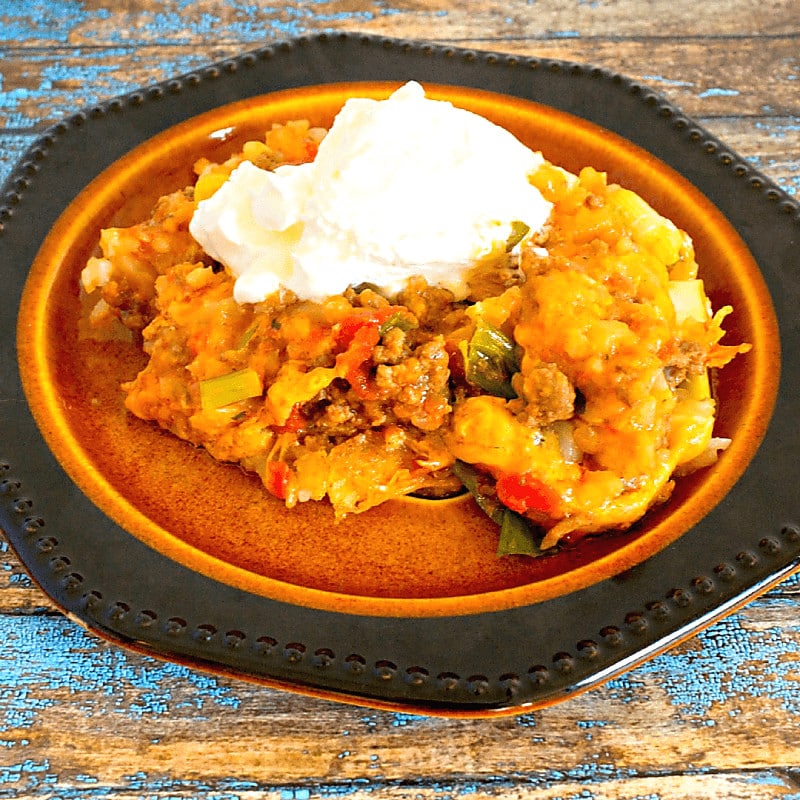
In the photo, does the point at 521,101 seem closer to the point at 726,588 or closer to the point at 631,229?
the point at 631,229

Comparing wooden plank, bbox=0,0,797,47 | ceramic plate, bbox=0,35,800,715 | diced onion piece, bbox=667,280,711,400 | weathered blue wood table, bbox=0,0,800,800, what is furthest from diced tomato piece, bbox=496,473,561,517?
wooden plank, bbox=0,0,797,47

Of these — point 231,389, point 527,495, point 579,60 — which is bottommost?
point 527,495

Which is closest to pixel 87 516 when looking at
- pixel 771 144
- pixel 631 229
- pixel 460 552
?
pixel 460 552

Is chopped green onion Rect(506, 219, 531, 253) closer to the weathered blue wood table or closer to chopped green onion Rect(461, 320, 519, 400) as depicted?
chopped green onion Rect(461, 320, 519, 400)

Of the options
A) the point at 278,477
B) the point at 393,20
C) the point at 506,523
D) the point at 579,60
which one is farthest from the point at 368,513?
the point at 393,20

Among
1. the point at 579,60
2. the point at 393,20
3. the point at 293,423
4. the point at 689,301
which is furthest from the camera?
the point at 393,20

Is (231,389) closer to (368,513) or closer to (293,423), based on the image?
(293,423)
